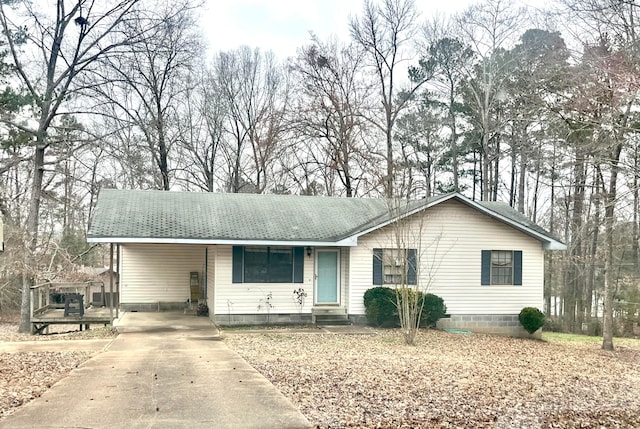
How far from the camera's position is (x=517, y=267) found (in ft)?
58.2

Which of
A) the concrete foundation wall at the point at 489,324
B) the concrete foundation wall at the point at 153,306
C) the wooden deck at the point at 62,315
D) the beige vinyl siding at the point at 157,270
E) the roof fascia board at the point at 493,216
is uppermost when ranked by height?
the roof fascia board at the point at 493,216

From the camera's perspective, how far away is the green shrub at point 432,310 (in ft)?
55.0

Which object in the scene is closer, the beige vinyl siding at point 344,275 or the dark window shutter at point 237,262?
the dark window shutter at point 237,262

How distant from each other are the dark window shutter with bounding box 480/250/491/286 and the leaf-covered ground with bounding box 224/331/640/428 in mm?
2976

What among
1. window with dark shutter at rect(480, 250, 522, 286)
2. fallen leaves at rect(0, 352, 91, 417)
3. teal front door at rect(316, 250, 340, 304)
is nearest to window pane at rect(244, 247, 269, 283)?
teal front door at rect(316, 250, 340, 304)

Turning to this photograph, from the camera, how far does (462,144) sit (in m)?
30.0

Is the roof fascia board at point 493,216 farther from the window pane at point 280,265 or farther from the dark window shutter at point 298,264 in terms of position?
the window pane at point 280,265

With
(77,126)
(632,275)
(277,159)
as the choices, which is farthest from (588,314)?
(77,126)

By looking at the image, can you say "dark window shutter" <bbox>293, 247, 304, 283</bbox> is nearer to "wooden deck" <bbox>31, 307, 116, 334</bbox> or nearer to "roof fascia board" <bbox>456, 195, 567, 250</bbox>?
"roof fascia board" <bbox>456, 195, 567, 250</bbox>

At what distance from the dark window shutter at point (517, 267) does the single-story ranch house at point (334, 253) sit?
3 centimetres

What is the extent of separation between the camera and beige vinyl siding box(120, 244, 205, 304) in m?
19.5

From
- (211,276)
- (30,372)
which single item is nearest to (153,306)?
(211,276)

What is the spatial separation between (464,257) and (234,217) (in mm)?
6918

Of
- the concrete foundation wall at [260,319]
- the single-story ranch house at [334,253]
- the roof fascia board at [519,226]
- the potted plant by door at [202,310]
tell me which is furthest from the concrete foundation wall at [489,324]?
the potted plant by door at [202,310]
